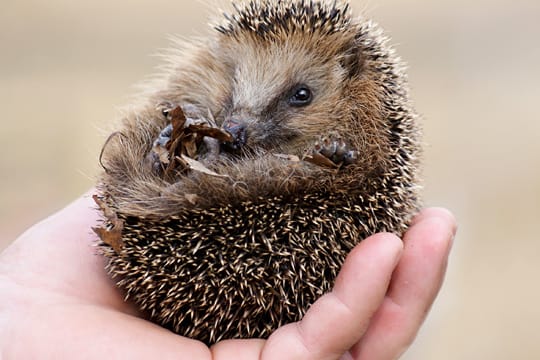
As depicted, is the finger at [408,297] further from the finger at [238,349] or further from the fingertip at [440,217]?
the finger at [238,349]

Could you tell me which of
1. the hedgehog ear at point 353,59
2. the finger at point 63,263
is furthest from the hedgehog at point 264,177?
the finger at point 63,263

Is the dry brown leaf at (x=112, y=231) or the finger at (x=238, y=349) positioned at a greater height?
the dry brown leaf at (x=112, y=231)

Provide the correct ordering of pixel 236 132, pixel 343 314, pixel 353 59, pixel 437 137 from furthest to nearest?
pixel 437 137, pixel 353 59, pixel 236 132, pixel 343 314

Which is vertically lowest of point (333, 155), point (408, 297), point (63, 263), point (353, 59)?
point (63, 263)

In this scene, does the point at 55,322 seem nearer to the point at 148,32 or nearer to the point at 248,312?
the point at 248,312

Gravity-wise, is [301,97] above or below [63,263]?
above

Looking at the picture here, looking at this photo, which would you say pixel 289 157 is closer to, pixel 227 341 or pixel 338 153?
pixel 338 153

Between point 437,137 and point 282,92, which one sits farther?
point 437,137

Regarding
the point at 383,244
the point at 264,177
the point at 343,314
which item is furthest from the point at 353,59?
the point at 343,314
